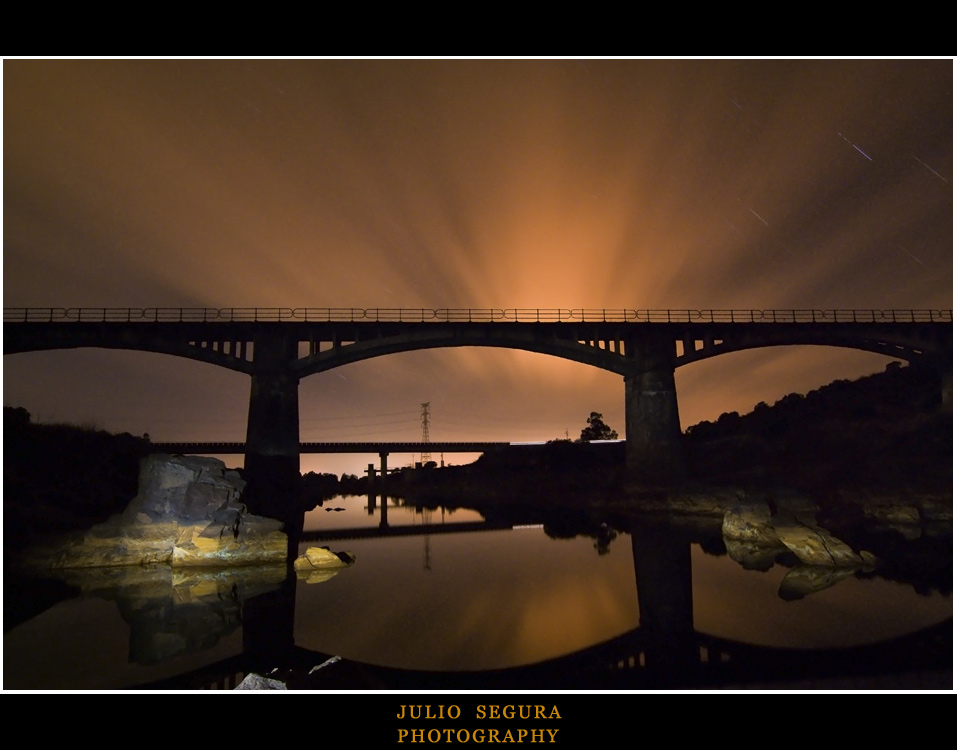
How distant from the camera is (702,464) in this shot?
52531 mm

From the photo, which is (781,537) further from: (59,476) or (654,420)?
(59,476)

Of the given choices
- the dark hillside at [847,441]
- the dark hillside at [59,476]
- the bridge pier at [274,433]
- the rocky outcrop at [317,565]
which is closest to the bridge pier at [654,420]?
the dark hillside at [847,441]

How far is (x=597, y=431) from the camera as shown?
8819 centimetres

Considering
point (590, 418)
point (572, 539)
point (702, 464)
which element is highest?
point (590, 418)

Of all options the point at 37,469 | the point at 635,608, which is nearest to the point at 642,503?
the point at 635,608

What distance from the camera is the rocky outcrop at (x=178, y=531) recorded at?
1986 cm

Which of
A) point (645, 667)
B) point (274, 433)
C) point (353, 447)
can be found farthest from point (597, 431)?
point (645, 667)

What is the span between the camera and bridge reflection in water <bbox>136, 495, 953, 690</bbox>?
10133 millimetres

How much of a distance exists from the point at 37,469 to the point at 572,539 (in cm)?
3125

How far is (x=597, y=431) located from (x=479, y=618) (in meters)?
76.8

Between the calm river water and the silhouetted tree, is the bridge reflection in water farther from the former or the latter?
the silhouetted tree

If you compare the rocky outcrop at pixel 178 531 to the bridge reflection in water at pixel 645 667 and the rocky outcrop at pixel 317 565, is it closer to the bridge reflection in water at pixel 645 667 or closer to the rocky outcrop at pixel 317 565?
the rocky outcrop at pixel 317 565
